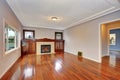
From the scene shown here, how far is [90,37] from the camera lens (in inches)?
193

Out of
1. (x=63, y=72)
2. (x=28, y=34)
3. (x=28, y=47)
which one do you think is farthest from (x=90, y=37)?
(x=28, y=34)

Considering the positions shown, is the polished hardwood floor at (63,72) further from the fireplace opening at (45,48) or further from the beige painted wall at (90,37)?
the fireplace opening at (45,48)

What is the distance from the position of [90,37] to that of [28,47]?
4937mm

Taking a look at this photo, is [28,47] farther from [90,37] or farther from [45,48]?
[90,37]

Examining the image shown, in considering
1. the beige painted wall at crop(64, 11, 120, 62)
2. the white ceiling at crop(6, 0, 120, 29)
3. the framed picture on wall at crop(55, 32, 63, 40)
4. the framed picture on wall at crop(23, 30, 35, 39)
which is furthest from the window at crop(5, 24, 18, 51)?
the framed picture on wall at crop(55, 32, 63, 40)

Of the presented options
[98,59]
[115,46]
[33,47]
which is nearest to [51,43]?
[33,47]

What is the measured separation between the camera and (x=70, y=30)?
291 inches

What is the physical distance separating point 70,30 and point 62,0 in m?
4.77

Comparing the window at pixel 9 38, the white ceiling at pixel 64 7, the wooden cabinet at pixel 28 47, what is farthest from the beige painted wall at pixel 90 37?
the window at pixel 9 38

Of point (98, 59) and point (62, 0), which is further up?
point (62, 0)

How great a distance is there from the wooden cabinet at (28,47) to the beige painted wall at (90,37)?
10.8ft

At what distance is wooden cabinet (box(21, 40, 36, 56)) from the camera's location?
6772 mm

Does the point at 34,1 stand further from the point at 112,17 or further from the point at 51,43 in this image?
the point at 51,43

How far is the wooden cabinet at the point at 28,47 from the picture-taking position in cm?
677
